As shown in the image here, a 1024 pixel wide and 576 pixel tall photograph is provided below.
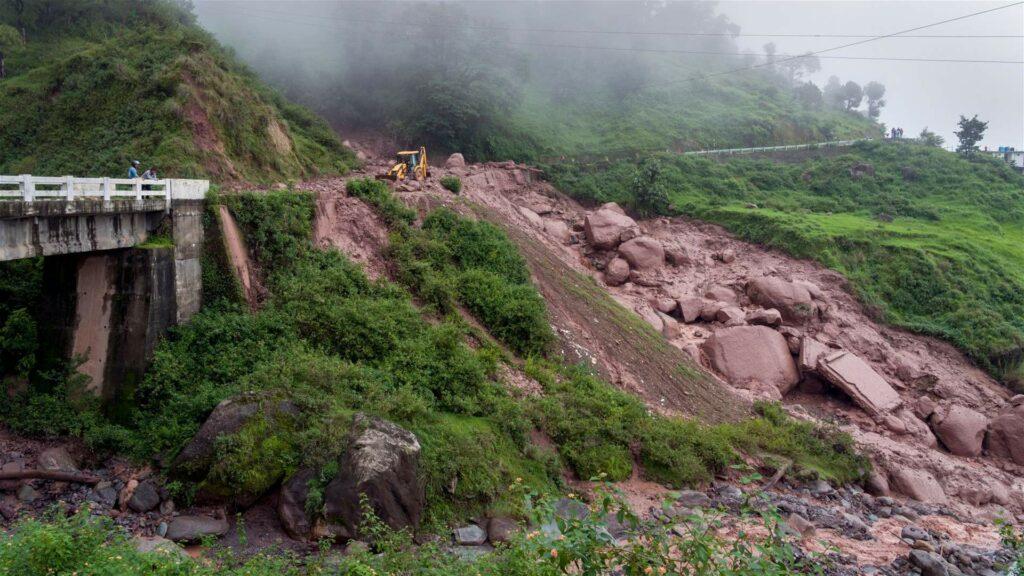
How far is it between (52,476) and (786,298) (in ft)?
75.8

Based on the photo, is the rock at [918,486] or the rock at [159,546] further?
the rock at [918,486]

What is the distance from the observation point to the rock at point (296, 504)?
10.8 meters

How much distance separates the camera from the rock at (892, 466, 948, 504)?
56.7 feet

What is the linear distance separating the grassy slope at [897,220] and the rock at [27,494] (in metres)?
26.9

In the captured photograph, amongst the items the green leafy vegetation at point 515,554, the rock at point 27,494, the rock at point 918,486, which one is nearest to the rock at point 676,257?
the rock at point 918,486

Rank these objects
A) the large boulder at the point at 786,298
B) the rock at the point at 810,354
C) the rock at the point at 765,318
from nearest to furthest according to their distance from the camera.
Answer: the rock at the point at 810,354, the rock at the point at 765,318, the large boulder at the point at 786,298

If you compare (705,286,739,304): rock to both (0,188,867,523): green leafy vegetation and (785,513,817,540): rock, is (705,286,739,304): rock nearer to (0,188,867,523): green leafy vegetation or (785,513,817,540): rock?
(0,188,867,523): green leafy vegetation

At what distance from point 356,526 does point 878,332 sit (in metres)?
22.3

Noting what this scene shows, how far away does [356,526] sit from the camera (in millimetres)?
10734

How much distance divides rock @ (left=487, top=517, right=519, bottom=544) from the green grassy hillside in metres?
12.3

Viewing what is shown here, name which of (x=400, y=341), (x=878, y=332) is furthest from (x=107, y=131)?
(x=878, y=332)

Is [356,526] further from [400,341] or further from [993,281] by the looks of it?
[993,281]

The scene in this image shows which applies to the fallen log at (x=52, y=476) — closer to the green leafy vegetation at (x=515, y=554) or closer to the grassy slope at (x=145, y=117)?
the green leafy vegetation at (x=515, y=554)

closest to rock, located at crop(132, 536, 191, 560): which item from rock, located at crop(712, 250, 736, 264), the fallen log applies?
the fallen log
